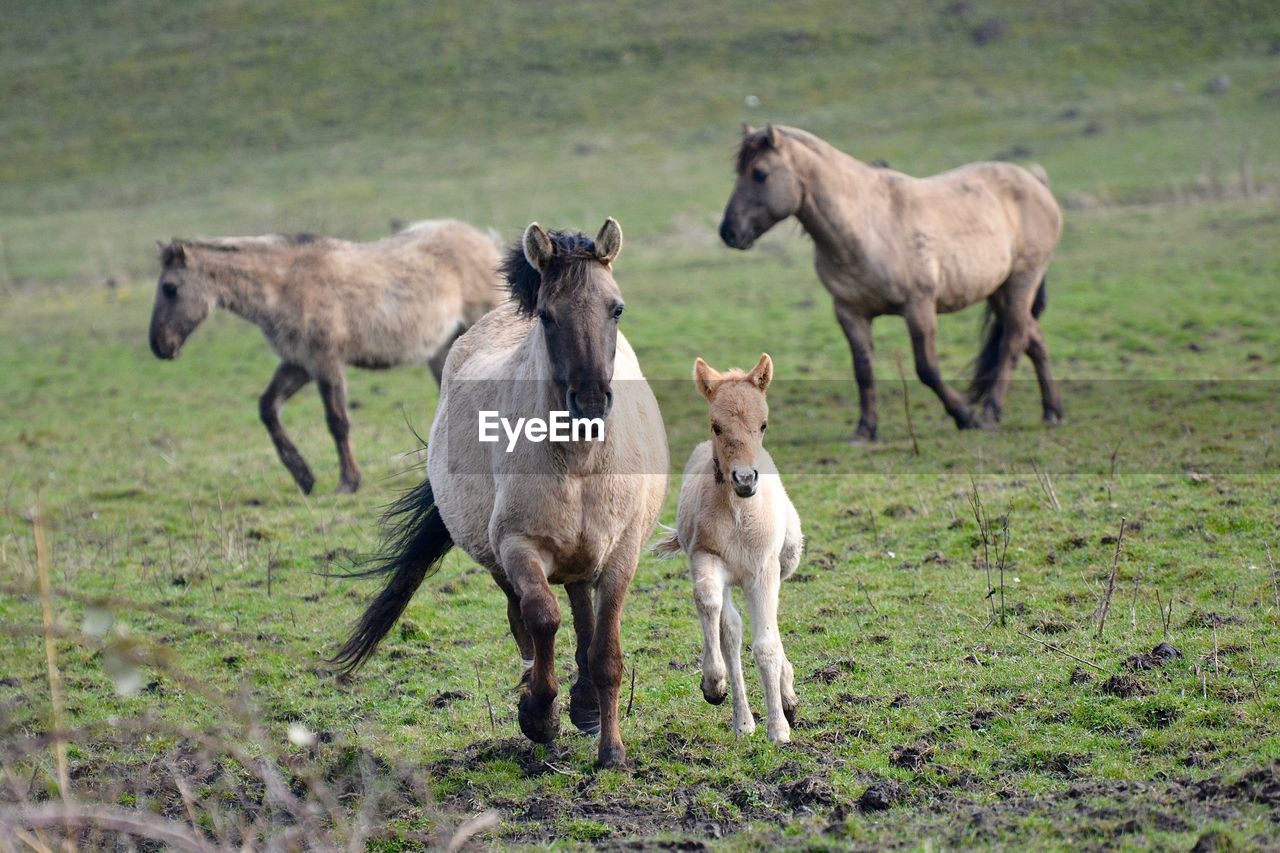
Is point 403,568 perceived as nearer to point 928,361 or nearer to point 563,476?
point 563,476

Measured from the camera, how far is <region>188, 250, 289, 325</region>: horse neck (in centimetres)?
1223

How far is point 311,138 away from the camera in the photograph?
51344mm

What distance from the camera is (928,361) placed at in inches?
474

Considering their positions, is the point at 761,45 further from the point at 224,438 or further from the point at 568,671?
the point at 568,671

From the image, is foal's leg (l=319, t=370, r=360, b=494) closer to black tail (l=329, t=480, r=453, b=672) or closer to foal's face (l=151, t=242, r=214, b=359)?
foal's face (l=151, t=242, r=214, b=359)

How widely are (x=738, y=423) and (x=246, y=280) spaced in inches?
315

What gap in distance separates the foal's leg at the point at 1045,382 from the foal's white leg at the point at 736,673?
7287 millimetres

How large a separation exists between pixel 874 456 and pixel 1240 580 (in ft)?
14.2

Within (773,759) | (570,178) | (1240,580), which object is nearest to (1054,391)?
(1240,580)

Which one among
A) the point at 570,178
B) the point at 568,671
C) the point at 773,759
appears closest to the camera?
the point at 773,759

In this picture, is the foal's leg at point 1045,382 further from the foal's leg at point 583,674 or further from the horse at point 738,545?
the foal's leg at point 583,674

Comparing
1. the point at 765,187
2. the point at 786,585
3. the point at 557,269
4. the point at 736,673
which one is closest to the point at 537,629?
the point at 736,673

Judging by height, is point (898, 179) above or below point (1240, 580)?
above

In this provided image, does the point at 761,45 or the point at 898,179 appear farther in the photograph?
the point at 761,45
